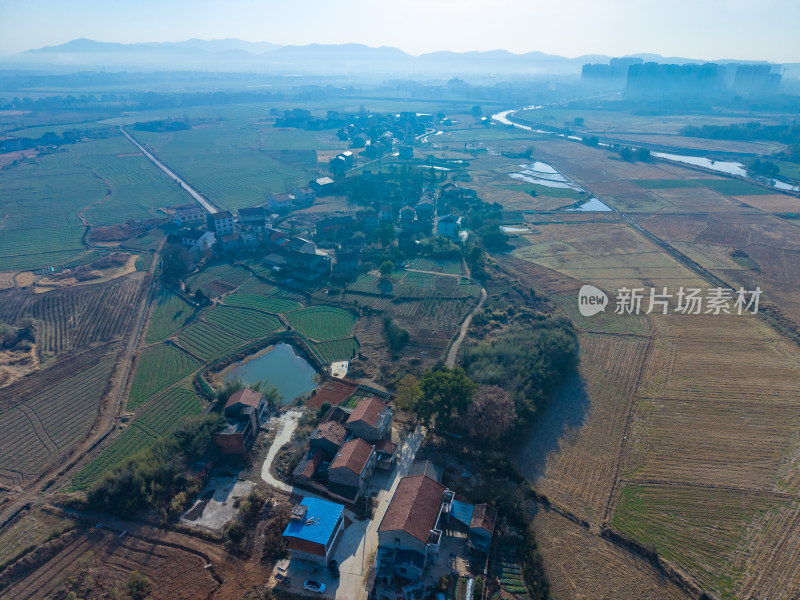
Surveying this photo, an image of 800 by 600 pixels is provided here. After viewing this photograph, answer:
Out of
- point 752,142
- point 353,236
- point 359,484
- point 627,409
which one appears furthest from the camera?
point 752,142

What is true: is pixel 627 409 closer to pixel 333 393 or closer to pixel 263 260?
pixel 333 393

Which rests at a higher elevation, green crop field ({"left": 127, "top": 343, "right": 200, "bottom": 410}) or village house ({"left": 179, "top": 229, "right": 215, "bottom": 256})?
village house ({"left": 179, "top": 229, "right": 215, "bottom": 256})

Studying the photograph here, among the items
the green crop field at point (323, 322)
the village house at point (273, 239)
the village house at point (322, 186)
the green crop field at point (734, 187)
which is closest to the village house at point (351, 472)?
the green crop field at point (323, 322)

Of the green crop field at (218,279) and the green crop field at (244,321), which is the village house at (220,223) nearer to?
the green crop field at (218,279)

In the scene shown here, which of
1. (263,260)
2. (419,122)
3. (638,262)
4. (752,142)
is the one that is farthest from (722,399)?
Answer: (419,122)

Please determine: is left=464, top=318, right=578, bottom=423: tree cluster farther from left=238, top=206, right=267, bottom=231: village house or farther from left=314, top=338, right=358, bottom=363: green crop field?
left=238, top=206, right=267, bottom=231: village house

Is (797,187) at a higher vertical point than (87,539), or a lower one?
higher

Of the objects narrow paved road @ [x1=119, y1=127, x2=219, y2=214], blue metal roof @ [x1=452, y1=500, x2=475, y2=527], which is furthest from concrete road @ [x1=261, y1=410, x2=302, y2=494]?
narrow paved road @ [x1=119, y1=127, x2=219, y2=214]
